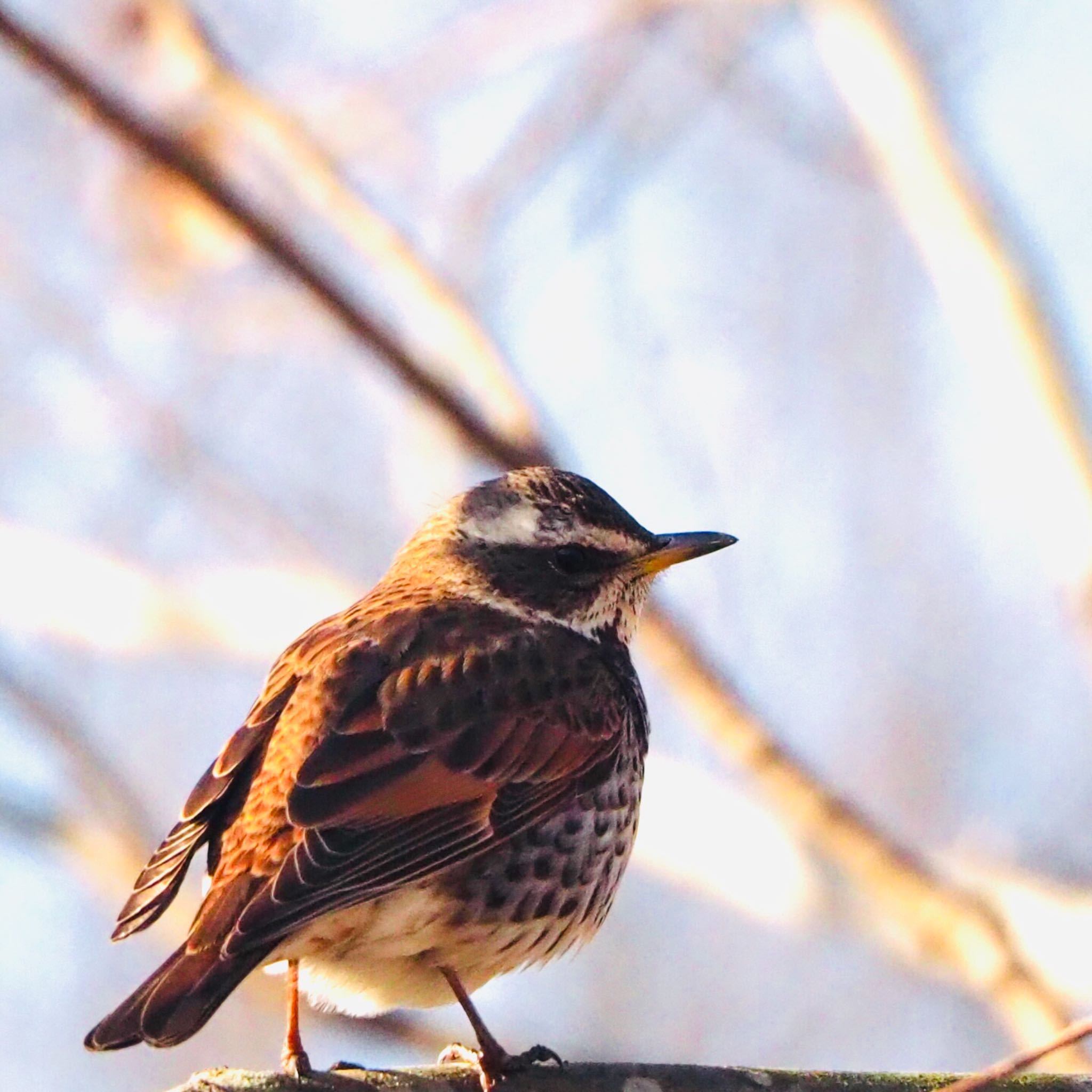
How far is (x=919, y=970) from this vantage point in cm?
873

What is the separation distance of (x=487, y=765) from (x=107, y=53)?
13.2ft

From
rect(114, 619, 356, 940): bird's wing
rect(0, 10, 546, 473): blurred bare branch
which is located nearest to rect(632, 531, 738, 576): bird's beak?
rect(0, 10, 546, 473): blurred bare branch

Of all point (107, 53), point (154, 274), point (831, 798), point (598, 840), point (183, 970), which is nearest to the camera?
point (183, 970)

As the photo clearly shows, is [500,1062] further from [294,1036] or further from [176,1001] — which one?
[176,1001]

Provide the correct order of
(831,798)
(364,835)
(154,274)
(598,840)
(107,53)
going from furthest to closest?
(154,274), (107,53), (831,798), (598,840), (364,835)

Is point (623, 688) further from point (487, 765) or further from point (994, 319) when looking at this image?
point (994, 319)

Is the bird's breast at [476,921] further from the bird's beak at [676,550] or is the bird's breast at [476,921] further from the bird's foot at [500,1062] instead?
the bird's beak at [676,550]

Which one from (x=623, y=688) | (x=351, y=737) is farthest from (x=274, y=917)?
(x=623, y=688)

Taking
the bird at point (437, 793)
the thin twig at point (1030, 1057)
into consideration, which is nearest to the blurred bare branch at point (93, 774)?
the bird at point (437, 793)

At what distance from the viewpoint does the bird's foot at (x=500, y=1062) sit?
18.3 feet

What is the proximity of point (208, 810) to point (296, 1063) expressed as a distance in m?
0.85

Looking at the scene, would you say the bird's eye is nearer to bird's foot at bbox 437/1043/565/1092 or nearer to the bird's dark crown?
the bird's dark crown

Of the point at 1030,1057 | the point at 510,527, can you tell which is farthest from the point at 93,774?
the point at 1030,1057

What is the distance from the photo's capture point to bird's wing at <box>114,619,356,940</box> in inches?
229
